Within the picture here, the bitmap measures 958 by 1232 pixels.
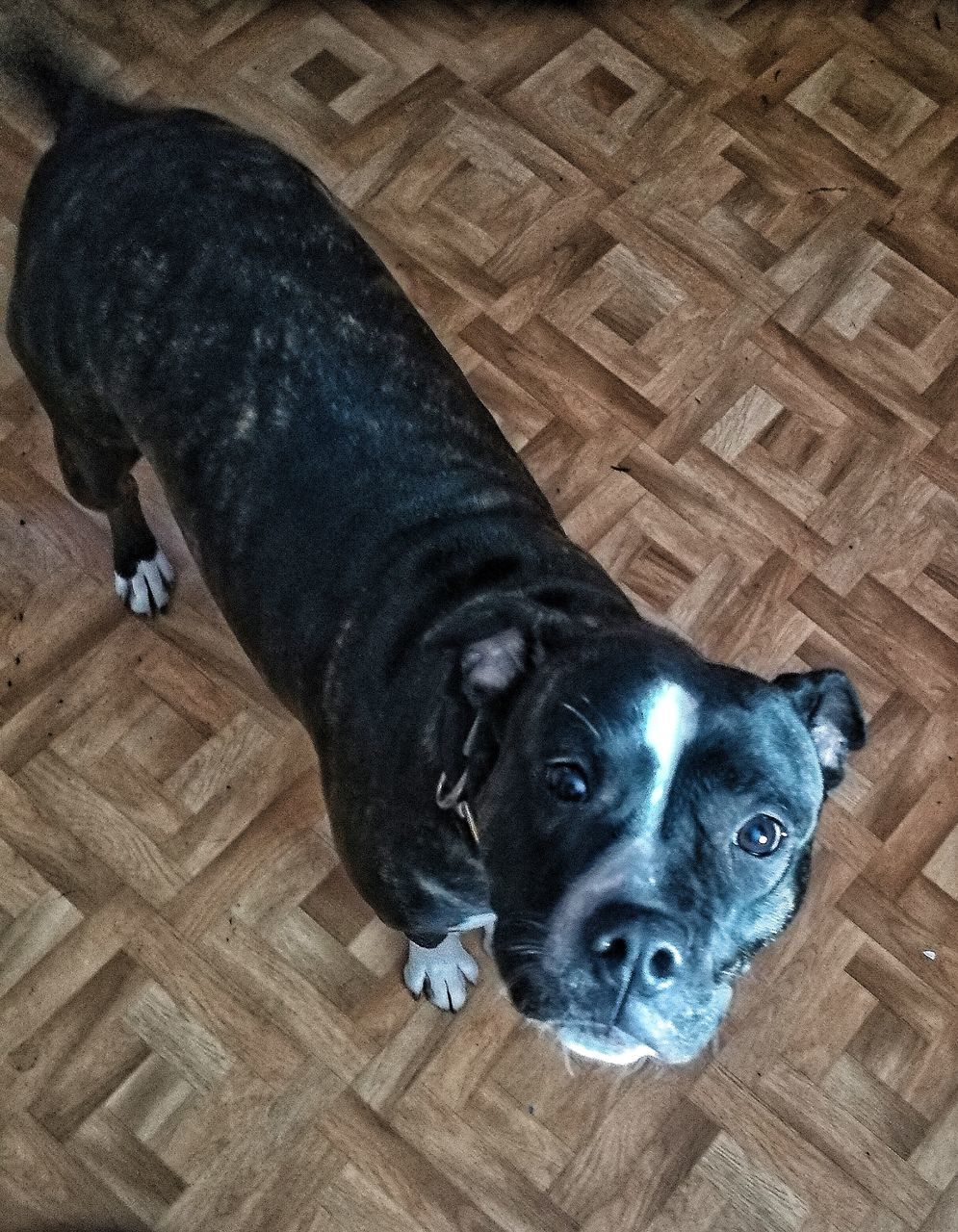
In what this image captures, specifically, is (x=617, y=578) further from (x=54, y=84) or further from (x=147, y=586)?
(x=54, y=84)

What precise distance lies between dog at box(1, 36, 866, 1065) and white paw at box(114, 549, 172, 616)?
1.18ft

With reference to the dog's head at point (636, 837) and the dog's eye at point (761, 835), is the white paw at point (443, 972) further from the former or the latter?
the dog's eye at point (761, 835)

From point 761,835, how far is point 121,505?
1.43 m

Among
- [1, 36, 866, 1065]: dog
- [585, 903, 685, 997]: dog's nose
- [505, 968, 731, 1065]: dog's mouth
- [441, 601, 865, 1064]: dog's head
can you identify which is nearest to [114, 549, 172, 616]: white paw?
[1, 36, 866, 1065]: dog

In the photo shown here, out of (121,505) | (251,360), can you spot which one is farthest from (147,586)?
(251,360)

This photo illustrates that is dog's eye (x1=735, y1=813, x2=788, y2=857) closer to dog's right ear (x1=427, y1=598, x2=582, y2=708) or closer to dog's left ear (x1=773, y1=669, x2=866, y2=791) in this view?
dog's left ear (x1=773, y1=669, x2=866, y2=791)

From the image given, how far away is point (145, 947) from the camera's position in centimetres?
223

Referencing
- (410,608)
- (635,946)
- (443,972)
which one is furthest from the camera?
(443,972)

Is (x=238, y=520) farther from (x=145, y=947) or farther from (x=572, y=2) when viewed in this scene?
(x=572, y=2)

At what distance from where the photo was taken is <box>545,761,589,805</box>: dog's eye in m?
1.34

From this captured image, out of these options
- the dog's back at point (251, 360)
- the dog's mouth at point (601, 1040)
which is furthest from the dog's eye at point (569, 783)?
the dog's back at point (251, 360)

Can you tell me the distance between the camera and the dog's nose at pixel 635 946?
1252 mm

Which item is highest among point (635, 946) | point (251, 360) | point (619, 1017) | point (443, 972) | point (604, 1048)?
point (251, 360)

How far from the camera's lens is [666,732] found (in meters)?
1.33
